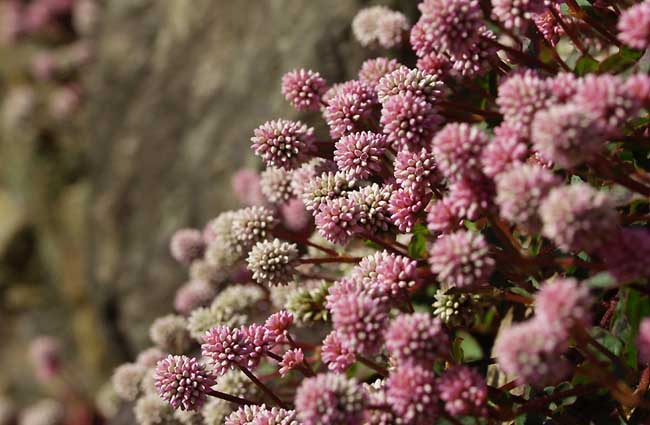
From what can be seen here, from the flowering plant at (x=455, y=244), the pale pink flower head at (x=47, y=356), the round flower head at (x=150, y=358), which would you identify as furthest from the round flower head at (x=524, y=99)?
the pale pink flower head at (x=47, y=356)

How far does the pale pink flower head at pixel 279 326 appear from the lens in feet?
4.25

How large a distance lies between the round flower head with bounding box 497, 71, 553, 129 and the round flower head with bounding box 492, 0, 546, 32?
7.5 inches

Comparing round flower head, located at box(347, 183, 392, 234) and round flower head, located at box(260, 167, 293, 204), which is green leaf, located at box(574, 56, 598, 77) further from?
round flower head, located at box(260, 167, 293, 204)

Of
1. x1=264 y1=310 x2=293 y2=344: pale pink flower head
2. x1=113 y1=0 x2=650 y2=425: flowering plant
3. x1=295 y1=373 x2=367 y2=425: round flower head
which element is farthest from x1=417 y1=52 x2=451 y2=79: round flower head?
x1=295 y1=373 x2=367 y2=425: round flower head

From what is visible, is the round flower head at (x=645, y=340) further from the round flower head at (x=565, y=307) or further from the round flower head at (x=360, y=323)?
the round flower head at (x=360, y=323)

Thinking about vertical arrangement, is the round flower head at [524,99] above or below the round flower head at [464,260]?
above

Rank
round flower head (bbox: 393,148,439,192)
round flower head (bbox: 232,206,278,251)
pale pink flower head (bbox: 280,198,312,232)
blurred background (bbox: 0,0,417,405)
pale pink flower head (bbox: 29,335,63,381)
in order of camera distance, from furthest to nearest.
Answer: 1. pale pink flower head (bbox: 29,335,63,381)
2. blurred background (bbox: 0,0,417,405)
3. pale pink flower head (bbox: 280,198,312,232)
4. round flower head (bbox: 232,206,278,251)
5. round flower head (bbox: 393,148,439,192)

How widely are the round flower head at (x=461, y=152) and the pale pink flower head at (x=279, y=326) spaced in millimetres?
447

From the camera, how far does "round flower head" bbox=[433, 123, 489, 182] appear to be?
Result: 982 mm

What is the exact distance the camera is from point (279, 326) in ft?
4.29

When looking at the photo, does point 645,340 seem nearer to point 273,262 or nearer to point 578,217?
point 578,217

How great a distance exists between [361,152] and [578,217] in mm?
487

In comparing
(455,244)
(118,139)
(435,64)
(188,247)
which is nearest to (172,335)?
(188,247)

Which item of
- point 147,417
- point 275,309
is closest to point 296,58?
point 275,309
